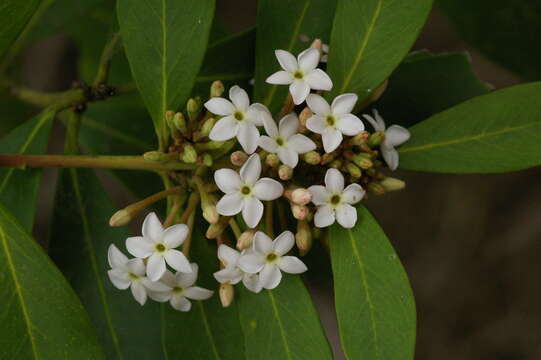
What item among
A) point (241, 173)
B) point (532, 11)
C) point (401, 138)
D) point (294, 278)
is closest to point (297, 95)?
point (241, 173)

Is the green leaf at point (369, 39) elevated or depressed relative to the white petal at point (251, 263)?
elevated

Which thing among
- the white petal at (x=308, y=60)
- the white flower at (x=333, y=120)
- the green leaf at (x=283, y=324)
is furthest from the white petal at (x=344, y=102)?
the green leaf at (x=283, y=324)

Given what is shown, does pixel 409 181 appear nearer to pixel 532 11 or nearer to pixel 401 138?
pixel 532 11

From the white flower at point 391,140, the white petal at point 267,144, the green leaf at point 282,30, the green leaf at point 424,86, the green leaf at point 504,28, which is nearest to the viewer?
the white petal at point 267,144

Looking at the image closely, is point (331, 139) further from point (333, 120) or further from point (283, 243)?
point (283, 243)

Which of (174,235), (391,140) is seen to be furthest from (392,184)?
(174,235)

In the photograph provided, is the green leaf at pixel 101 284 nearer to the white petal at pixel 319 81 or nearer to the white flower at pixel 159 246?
the white flower at pixel 159 246
